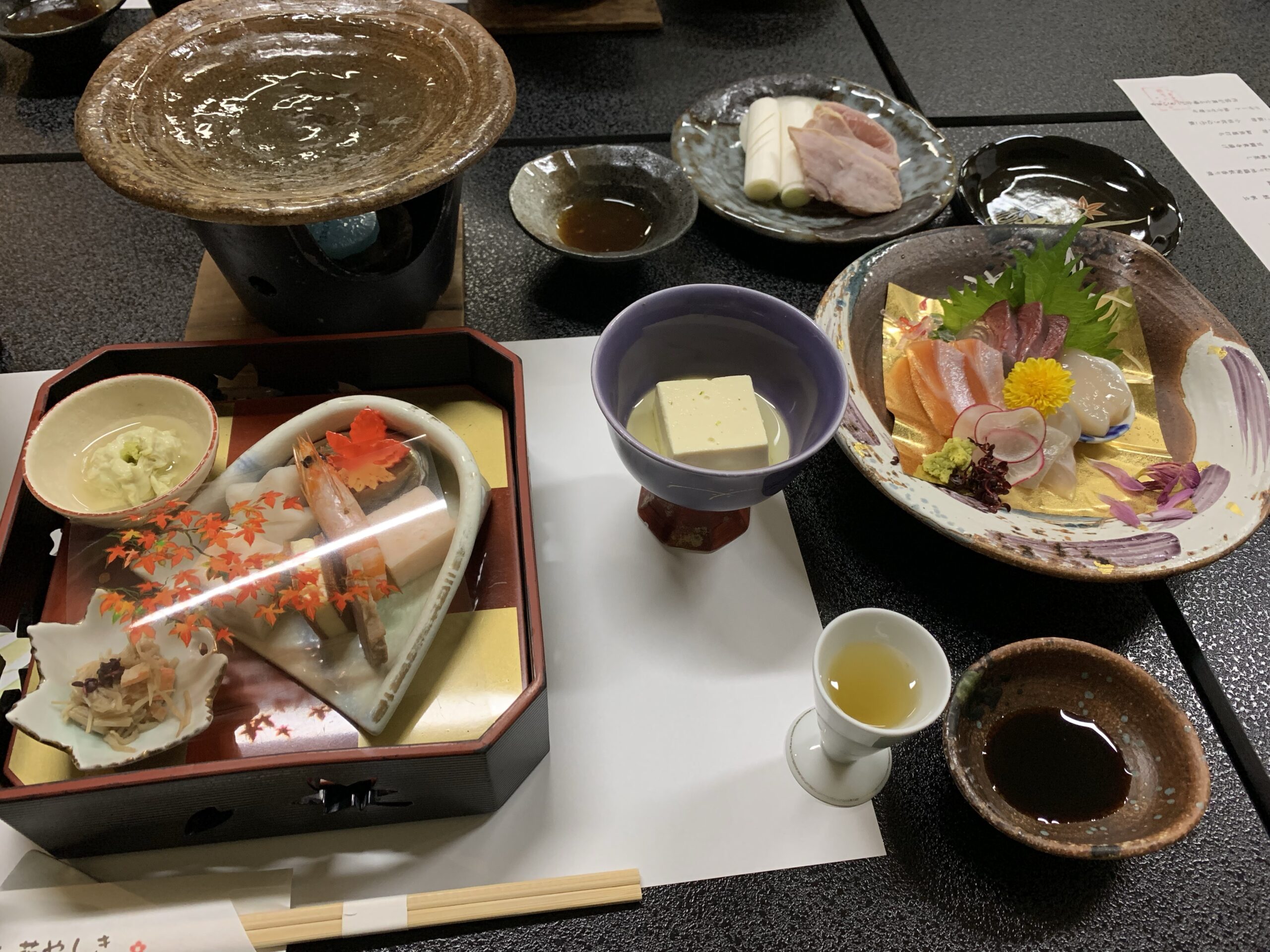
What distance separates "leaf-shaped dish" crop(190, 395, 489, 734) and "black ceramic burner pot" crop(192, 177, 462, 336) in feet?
0.77

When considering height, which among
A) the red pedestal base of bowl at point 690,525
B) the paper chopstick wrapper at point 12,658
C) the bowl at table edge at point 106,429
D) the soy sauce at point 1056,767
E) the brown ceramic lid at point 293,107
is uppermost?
the brown ceramic lid at point 293,107

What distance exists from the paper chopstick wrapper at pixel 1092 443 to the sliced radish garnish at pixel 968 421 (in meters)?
0.03

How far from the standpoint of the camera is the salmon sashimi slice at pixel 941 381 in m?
1.12

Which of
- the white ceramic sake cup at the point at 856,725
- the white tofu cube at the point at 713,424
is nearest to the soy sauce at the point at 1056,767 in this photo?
the white ceramic sake cup at the point at 856,725

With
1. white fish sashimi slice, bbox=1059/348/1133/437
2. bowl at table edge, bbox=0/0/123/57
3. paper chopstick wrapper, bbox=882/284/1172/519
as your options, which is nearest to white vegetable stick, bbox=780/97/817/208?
paper chopstick wrapper, bbox=882/284/1172/519

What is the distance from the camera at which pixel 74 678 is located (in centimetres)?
75

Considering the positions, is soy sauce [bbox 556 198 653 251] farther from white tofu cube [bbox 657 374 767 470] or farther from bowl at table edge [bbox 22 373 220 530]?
bowl at table edge [bbox 22 373 220 530]

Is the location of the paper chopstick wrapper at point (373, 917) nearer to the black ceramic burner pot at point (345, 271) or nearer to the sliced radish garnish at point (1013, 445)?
the black ceramic burner pot at point (345, 271)

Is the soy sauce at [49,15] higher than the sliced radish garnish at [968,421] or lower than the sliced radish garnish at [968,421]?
higher

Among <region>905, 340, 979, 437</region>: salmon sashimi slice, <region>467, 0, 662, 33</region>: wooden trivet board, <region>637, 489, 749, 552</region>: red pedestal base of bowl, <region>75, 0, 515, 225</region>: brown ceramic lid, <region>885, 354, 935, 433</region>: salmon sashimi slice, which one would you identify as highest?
<region>75, 0, 515, 225</region>: brown ceramic lid

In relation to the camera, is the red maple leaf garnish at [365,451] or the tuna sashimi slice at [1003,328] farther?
the tuna sashimi slice at [1003,328]

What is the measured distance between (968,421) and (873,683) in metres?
0.46

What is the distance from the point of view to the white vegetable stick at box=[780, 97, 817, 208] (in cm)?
146

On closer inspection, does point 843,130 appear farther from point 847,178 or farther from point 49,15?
point 49,15
